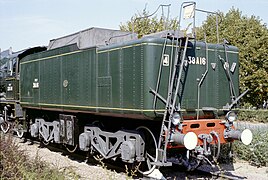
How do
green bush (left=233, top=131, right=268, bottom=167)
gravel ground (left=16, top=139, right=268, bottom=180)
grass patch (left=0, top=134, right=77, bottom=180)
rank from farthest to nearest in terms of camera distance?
1. green bush (left=233, top=131, right=268, bottom=167)
2. gravel ground (left=16, top=139, right=268, bottom=180)
3. grass patch (left=0, top=134, right=77, bottom=180)

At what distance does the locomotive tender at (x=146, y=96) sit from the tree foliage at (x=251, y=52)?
52.6 feet

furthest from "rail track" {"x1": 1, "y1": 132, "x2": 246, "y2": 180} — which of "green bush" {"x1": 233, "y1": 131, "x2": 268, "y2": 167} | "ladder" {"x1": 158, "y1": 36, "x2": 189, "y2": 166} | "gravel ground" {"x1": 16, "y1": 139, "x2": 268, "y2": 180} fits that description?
"green bush" {"x1": 233, "y1": 131, "x2": 268, "y2": 167}

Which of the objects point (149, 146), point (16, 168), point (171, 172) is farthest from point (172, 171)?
point (16, 168)

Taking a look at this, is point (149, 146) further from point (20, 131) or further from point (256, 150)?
point (20, 131)

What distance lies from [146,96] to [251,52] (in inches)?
783

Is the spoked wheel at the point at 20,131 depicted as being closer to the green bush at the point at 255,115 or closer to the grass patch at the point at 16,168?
the grass patch at the point at 16,168

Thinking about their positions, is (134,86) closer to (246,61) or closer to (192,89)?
(192,89)

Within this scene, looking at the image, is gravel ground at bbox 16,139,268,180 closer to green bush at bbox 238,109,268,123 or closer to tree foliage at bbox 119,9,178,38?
tree foliage at bbox 119,9,178,38

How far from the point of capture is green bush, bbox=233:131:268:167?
374 inches

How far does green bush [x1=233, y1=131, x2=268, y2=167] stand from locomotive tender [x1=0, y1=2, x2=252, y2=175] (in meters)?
1.78

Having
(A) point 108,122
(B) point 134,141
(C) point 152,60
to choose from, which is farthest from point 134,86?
(A) point 108,122

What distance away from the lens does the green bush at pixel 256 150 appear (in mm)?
9503

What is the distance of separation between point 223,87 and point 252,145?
2.50 metres

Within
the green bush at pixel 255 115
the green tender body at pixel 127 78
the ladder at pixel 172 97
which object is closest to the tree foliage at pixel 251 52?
the green bush at pixel 255 115
